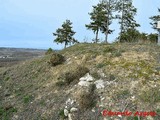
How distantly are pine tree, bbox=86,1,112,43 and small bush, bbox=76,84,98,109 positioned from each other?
22152mm

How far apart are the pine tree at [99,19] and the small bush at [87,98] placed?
22152mm

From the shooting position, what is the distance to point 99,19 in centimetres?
3372

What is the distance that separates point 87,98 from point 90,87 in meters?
0.91

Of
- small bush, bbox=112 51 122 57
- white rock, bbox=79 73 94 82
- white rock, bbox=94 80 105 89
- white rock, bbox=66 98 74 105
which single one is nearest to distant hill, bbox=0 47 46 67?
small bush, bbox=112 51 122 57

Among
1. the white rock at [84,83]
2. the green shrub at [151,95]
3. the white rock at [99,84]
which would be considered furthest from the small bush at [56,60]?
the green shrub at [151,95]

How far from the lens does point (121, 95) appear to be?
11047 mm

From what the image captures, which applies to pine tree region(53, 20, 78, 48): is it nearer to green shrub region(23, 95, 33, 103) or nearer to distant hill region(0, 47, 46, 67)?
distant hill region(0, 47, 46, 67)

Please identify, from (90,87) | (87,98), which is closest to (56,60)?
(90,87)

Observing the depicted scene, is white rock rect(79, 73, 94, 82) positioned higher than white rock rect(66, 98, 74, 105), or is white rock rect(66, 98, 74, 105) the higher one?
white rock rect(79, 73, 94, 82)

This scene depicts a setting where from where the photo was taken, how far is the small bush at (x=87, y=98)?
1101 centimetres

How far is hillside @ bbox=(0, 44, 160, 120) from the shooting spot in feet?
35.1

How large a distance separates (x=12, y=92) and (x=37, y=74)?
196 cm

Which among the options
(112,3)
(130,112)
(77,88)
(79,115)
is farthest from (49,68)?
(112,3)

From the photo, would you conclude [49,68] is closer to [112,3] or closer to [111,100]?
[111,100]
